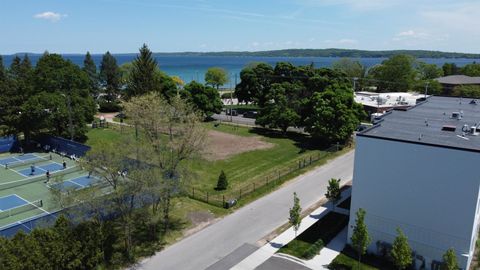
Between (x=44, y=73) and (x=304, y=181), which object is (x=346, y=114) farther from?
(x=44, y=73)

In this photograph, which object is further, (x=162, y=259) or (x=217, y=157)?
(x=217, y=157)

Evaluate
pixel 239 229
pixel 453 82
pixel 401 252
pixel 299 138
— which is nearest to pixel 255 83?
pixel 299 138

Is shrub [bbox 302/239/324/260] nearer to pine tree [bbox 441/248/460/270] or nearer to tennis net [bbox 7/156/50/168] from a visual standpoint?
pine tree [bbox 441/248/460/270]

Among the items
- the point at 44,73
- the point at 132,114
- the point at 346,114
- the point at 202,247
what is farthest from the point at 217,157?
the point at 44,73

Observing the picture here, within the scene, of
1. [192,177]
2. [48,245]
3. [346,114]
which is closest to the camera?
[48,245]

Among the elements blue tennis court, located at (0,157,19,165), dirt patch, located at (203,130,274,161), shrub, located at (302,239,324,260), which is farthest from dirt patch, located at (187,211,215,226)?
blue tennis court, located at (0,157,19,165)
